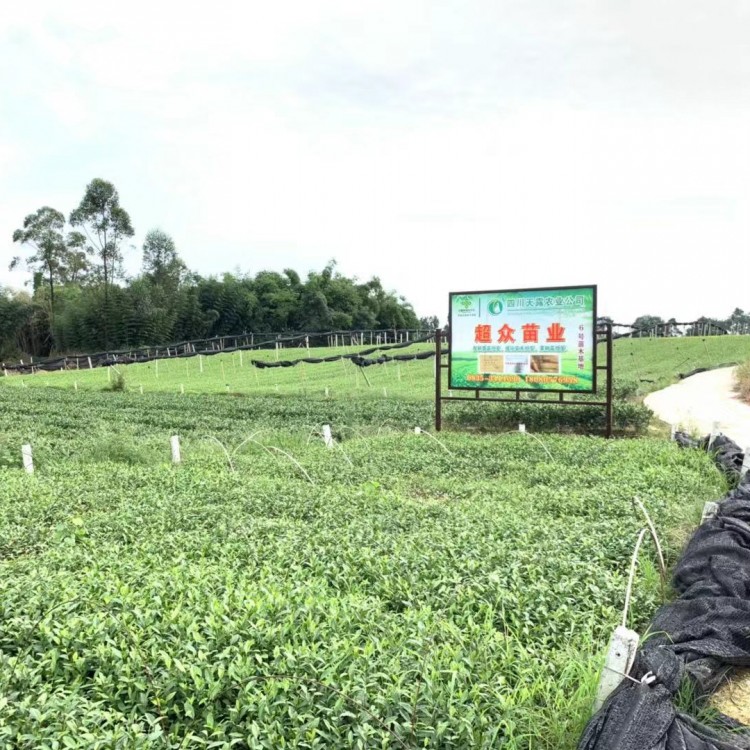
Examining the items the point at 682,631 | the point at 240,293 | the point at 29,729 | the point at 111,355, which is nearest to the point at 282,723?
the point at 29,729

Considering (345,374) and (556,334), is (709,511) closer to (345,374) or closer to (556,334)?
(556,334)

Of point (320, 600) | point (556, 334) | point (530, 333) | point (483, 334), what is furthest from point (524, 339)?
point (320, 600)

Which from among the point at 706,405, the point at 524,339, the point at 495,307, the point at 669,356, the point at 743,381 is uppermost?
the point at 495,307

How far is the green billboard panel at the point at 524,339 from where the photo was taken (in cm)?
1072

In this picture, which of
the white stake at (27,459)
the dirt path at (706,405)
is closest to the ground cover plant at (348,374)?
the dirt path at (706,405)

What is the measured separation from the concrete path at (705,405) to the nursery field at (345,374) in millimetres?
905

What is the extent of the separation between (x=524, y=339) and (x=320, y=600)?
28.2 ft

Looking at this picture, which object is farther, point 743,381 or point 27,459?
point 743,381

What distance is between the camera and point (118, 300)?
50.8 meters

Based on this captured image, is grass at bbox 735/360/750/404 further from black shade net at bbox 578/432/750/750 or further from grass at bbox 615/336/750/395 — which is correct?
black shade net at bbox 578/432/750/750

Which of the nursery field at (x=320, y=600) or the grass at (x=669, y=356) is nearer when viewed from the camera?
the nursery field at (x=320, y=600)

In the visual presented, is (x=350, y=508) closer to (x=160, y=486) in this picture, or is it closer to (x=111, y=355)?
(x=160, y=486)

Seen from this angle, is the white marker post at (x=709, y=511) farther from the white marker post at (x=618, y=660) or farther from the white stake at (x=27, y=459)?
the white stake at (x=27, y=459)

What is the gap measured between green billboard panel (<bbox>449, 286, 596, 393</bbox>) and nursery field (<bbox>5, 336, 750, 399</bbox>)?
764 cm
